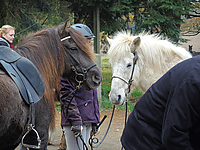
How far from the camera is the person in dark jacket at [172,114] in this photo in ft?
4.20

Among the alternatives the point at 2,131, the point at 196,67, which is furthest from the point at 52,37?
the point at 196,67

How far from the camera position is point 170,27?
308 inches

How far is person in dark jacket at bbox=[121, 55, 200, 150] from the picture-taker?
1.28 m

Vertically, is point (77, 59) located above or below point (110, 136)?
above

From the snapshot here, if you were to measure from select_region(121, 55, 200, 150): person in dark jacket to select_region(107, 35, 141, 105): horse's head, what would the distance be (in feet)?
5.18

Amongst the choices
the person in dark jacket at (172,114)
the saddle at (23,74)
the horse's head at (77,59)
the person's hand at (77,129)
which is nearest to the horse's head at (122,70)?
the horse's head at (77,59)

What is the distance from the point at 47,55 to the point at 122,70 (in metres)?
1.15

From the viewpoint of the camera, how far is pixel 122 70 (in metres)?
3.27

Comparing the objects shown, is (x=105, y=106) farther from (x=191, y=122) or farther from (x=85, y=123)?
(x=191, y=122)

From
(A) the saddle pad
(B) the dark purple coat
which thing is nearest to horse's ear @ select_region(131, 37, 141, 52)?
(B) the dark purple coat

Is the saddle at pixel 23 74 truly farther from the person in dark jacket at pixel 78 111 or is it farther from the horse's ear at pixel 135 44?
the horse's ear at pixel 135 44

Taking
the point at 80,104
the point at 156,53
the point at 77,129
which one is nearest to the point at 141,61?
the point at 156,53

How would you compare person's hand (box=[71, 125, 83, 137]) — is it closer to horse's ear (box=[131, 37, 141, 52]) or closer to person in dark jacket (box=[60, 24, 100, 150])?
person in dark jacket (box=[60, 24, 100, 150])

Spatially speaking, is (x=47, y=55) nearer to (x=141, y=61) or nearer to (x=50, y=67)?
(x=50, y=67)
